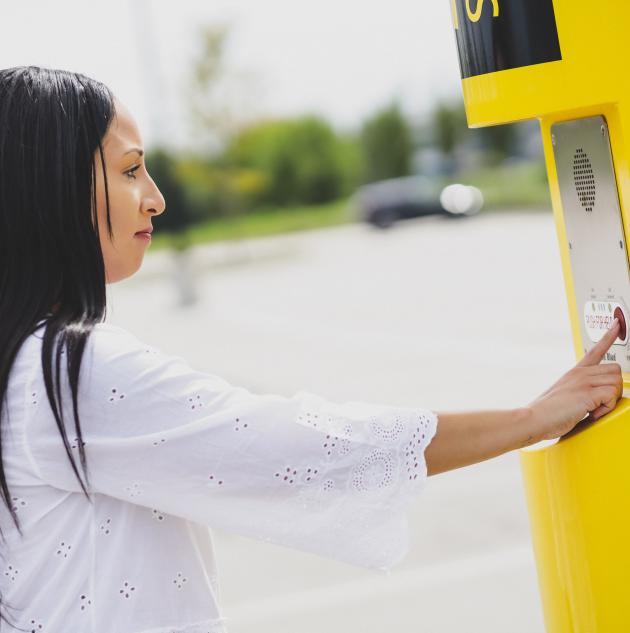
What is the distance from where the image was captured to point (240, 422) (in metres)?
1.39

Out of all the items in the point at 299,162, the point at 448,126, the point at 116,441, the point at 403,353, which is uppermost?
the point at 448,126

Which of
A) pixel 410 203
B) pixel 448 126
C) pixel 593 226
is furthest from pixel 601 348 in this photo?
pixel 448 126

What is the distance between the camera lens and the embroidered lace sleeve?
1.37 meters

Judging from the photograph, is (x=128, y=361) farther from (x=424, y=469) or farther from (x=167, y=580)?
(x=424, y=469)

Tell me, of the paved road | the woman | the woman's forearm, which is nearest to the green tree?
the paved road

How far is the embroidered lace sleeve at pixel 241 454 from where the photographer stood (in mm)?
1370

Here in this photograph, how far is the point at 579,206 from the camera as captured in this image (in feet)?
6.25

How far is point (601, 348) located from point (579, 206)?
11.2 inches

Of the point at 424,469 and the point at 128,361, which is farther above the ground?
the point at 128,361

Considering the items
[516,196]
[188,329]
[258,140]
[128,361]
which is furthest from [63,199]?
[258,140]

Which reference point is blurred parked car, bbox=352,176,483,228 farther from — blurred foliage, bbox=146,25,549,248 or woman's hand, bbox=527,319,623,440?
woman's hand, bbox=527,319,623,440

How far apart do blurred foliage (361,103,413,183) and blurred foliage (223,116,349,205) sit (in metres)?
0.93

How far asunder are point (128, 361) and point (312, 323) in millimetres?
11206

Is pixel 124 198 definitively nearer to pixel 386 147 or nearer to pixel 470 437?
pixel 470 437
